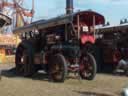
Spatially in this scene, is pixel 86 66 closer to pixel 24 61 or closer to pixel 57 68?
pixel 57 68

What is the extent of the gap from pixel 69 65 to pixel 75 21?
166cm

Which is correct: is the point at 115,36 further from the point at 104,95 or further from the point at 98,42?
the point at 104,95

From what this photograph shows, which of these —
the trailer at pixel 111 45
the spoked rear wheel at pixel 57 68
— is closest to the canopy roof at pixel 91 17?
the spoked rear wheel at pixel 57 68

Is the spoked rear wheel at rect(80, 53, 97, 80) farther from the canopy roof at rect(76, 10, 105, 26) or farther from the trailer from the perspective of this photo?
the trailer

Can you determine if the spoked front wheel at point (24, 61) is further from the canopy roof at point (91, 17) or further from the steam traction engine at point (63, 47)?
the canopy roof at point (91, 17)

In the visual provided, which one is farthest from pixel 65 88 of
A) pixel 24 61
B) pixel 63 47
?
pixel 24 61

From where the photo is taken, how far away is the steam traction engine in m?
15.6

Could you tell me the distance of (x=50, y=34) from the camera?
16844 millimetres

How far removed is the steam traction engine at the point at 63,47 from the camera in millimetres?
15609

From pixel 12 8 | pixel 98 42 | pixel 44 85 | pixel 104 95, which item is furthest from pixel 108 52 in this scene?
pixel 12 8

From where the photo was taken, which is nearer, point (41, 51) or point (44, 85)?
point (44, 85)

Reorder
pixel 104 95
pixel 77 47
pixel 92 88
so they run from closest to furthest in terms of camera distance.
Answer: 1. pixel 104 95
2. pixel 92 88
3. pixel 77 47

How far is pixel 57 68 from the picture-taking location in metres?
15.8

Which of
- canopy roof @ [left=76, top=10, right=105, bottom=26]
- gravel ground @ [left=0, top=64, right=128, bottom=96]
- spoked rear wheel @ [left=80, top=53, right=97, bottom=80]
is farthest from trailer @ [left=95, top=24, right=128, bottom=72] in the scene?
gravel ground @ [left=0, top=64, right=128, bottom=96]
